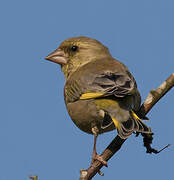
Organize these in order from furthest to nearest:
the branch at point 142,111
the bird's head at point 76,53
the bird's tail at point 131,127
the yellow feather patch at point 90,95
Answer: the bird's head at point 76,53 < the yellow feather patch at point 90,95 < the branch at point 142,111 < the bird's tail at point 131,127

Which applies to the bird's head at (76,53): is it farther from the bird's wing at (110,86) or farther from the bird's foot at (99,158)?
the bird's foot at (99,158)

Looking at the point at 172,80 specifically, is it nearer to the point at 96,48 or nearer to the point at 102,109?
the point at 102,109

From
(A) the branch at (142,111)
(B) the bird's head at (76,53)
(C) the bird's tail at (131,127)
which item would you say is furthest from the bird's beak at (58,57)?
(C) the bird's tail at (131,127)

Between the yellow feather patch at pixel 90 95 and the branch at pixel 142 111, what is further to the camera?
the yellow feather patch at pixel 90 95

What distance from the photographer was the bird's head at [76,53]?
7.49m

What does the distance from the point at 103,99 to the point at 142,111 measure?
58cm

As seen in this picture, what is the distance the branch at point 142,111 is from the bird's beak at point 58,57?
7.54 ft

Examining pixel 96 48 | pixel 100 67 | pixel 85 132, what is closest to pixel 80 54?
pixel 96 48

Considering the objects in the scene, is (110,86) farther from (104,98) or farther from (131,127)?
(131,127)

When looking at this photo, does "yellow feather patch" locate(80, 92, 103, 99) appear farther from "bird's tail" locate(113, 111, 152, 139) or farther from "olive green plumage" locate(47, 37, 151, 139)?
"bird's tail" locate(113, 111, 152, 139)

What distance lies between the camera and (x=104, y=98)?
570 cm

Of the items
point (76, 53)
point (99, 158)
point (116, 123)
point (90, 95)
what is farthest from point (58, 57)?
point (99, 158)

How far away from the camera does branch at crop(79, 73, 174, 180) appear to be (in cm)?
537

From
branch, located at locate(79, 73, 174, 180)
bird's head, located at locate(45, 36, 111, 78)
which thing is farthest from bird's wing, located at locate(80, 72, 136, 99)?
bird's head, located at locate(45, 36, 111, 78)
